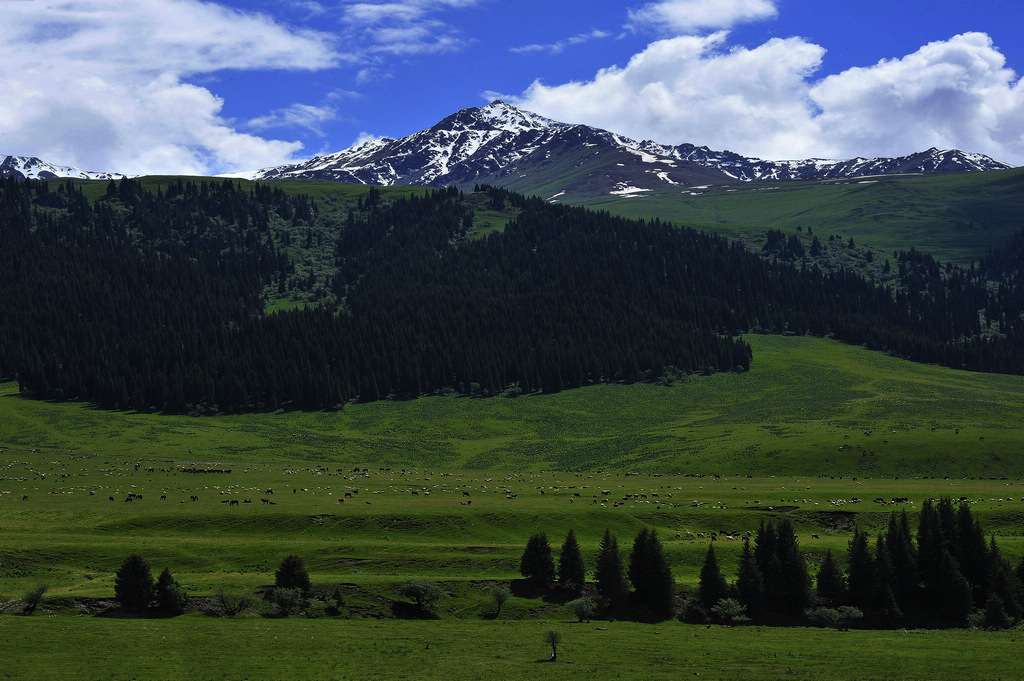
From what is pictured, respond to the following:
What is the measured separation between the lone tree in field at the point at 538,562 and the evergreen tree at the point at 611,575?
400 centimetres

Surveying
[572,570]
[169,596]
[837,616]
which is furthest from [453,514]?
[837,616]

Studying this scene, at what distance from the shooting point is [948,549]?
76.8 meters

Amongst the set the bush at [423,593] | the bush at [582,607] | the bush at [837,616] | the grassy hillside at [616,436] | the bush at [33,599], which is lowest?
the bush at [837,616]

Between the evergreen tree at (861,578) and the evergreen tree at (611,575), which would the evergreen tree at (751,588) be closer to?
the evergreen tree at (861,578)

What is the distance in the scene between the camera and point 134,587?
211 ft

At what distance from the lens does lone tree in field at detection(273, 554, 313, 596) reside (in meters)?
67.8

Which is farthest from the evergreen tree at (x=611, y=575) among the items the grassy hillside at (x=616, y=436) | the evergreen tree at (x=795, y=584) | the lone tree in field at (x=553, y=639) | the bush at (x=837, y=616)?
the grassy hillside at (x=616, y=436)

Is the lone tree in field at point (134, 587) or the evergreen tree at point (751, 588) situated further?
the evergreen tree at point (751, 588)

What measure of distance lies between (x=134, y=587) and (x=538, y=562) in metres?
31.1

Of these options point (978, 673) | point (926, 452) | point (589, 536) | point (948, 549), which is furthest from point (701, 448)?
point (978, 673)

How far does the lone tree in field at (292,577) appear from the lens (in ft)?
222

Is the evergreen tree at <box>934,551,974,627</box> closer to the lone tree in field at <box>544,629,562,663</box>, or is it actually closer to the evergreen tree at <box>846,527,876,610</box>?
the evergreen tree at <box>846,527,876,610</box>

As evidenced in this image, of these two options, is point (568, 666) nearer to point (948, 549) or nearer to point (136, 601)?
point (136, 601)

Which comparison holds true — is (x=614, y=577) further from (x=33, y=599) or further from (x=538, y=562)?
(x=33, y=599)
